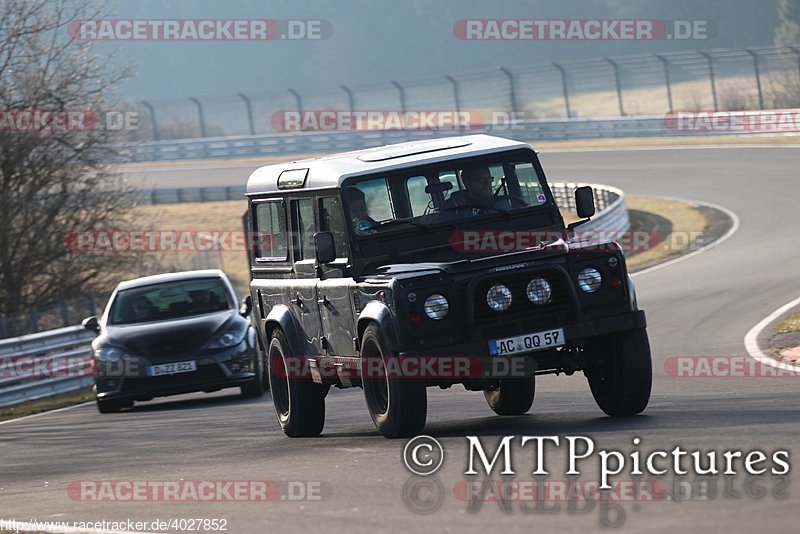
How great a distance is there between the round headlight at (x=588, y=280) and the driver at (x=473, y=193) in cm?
123

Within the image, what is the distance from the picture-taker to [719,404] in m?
10.4

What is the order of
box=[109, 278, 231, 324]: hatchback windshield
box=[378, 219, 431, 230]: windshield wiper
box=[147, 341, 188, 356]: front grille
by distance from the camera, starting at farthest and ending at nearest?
box=[109, 278, 231, 324]: hatchback windshield
box=[147, 341, 188, 356]: front grille
box=[378, 219, 431, 230]: windshield wiper

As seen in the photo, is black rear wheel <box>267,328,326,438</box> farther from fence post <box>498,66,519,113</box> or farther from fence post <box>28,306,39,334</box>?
fence post <box>498,66,519,113</box>

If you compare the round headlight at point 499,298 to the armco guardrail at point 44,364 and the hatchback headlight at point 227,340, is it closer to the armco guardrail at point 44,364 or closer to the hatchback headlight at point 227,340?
the hatchback headlight at point 227,340

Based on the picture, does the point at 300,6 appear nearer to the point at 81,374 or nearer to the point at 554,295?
the point at 81,374

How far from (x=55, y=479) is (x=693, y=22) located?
8182 centimetres

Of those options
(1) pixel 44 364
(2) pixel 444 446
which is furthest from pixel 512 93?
(2) pixel 444 446

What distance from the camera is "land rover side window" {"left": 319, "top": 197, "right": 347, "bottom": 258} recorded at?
1027cm

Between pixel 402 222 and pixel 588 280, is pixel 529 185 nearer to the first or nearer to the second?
pixel 402 222

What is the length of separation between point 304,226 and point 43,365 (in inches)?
453

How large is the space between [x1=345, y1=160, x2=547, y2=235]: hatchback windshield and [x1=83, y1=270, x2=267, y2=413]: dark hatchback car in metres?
6.34

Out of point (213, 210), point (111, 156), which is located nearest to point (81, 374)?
point (111, 156)

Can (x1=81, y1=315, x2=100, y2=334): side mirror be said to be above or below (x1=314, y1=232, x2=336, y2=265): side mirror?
below

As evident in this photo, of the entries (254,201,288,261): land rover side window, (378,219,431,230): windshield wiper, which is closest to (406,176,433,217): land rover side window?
(378,219,431,230): windshield wiper
